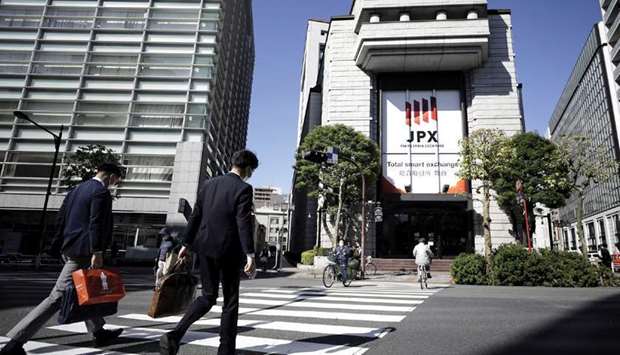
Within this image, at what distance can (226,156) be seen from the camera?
50625 mm

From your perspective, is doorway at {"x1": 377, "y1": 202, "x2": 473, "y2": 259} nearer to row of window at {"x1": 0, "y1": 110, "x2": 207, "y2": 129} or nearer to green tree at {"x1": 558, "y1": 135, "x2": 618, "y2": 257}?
green tree at {"x1": 558, "y1": 135, "x2": 618, "y2": 257}

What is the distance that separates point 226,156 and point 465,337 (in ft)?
161

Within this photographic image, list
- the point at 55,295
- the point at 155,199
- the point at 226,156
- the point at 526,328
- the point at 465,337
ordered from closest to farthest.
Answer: the point at 55,295
the point at 465,337
the point at 526,328
the point at 155,199
the point at 226,156

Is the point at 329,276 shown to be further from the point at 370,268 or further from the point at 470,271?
the point at 370,268

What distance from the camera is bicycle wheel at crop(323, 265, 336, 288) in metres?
11.5

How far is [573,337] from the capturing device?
13.2 feet

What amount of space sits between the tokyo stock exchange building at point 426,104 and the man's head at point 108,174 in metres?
21.9

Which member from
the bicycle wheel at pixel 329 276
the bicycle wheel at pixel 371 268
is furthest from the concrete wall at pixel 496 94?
the bicycle wheel at pixel 329 276

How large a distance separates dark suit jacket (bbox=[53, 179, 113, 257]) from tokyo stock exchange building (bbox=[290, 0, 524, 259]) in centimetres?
2217

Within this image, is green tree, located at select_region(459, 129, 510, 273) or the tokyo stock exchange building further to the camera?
the tokyo stock exchange building

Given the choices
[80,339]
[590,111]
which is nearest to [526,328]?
[80,339]

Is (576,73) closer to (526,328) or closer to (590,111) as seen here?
(590,111)

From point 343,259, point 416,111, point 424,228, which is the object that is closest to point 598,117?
point 416,111

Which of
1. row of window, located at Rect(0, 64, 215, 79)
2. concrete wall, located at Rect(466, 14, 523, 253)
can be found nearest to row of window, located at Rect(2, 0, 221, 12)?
row of window, located at Rect(0, 64, 215, 79)
